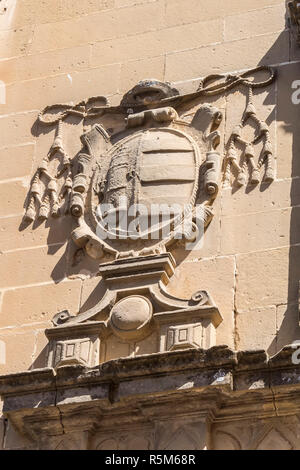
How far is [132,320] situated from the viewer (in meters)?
8.80

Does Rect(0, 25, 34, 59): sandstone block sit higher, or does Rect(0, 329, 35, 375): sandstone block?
Rect(0, 25, 34, 59): sandstone block

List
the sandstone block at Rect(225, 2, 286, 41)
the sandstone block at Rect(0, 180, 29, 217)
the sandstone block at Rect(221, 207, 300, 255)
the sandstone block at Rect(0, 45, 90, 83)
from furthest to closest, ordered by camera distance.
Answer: the sandstone block at Rect(0, 45, 90, 83) → the sandstone block at Rect(225, 2, 286, 41) → the sandstone block at Rect(0, 180, 29, 217) → the sandstone block at Rect(221, 207, 300, 255)

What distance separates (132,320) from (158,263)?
0.47 metres

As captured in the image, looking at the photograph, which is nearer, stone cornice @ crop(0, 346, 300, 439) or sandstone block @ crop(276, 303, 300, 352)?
stone cornice @ crop(0, 346, 300, 439)

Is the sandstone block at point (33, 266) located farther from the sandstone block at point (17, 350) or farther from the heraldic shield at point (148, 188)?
the sandstone block at point (17, 350)

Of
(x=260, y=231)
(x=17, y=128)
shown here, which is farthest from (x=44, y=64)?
(x=260, y=231)

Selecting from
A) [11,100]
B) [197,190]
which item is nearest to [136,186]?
[197,190]

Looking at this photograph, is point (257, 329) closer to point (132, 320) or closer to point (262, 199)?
point (132, 320)

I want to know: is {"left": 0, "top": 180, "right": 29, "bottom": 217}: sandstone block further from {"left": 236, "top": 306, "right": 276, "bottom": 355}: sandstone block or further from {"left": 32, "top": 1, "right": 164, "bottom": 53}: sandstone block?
{"left": 236, "top": 306, "right": 276, "bottom": 355}: sandstone block

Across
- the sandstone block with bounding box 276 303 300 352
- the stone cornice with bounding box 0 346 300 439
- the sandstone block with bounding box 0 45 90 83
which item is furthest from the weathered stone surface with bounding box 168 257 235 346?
the sandstone block with bounding box 0 45 90 83

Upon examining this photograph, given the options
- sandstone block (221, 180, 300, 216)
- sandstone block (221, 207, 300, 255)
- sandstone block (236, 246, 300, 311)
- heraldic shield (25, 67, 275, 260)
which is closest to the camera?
sandstone block (236, 246, 300, 311)

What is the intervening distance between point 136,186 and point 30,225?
91 centimetres

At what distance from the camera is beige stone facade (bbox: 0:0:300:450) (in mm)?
8305

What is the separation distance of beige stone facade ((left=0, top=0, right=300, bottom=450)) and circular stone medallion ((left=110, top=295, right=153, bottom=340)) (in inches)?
0.9
